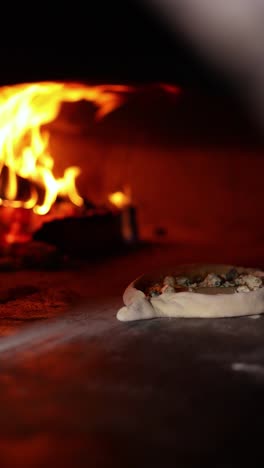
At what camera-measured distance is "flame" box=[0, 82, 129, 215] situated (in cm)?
472

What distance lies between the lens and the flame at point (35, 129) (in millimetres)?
4719

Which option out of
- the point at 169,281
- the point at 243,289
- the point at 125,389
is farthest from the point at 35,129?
the point at 125,389

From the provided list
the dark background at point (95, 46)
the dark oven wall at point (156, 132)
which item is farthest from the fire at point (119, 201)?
the dark background at point (95, 46)

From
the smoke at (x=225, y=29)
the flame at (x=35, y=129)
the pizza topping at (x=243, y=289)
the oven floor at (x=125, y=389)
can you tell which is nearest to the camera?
the oven floor at (x=125, y=389)

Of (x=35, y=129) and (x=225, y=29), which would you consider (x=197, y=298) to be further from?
(x=35, y=129)

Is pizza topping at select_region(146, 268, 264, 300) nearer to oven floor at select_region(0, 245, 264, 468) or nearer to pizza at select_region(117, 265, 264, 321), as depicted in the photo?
pizza at select_region(117, 265, 264, 321)

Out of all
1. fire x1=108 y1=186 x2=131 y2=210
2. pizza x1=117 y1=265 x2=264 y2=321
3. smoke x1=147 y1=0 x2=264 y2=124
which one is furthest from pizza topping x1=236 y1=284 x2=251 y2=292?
fire x1=108 y1=186 x2=131 y2=210

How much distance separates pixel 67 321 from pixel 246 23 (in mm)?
3102

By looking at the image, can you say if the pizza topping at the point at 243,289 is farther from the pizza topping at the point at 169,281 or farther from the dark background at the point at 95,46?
the dark background at the point at 95,46

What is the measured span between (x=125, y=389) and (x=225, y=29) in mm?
3633

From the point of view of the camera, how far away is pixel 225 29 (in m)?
4.70

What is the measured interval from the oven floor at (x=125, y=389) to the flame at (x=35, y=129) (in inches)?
83.1

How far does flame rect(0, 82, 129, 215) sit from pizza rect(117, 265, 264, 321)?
2134 millimetres

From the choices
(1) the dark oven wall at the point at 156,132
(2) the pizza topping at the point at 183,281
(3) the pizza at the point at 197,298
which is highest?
(1) the dark oven wall at the point at 156,132
